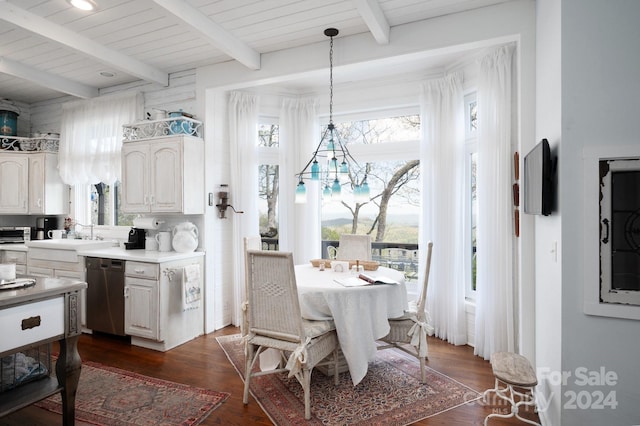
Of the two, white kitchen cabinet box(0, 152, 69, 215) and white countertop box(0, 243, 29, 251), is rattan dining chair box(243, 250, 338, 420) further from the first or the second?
white kitchen cabinet box(0, 152, 69, 215)

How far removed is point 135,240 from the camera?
407 cm

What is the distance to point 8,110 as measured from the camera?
4.90 meters

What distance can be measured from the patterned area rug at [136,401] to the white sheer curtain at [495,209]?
2.32 m

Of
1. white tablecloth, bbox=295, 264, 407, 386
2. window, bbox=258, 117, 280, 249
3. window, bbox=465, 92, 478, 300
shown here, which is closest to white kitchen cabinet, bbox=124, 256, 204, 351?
window, bbox=258, 117, 280, 249

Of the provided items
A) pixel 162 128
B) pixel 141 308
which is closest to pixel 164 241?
pixel 141 308

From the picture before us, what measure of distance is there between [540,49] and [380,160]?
1.93 meters

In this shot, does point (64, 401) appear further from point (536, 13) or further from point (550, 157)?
point (536, 13)

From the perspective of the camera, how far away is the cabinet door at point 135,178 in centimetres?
390

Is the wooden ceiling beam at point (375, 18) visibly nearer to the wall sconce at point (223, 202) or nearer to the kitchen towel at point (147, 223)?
the wall sconce at point (223, 202)

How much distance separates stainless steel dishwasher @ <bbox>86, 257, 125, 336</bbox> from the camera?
141 inches

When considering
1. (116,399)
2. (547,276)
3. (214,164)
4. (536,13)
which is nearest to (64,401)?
(116,399)

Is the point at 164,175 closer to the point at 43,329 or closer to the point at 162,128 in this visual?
the point at 162,128

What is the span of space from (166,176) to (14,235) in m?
2.50

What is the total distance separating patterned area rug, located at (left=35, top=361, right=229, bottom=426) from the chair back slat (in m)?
0.62
